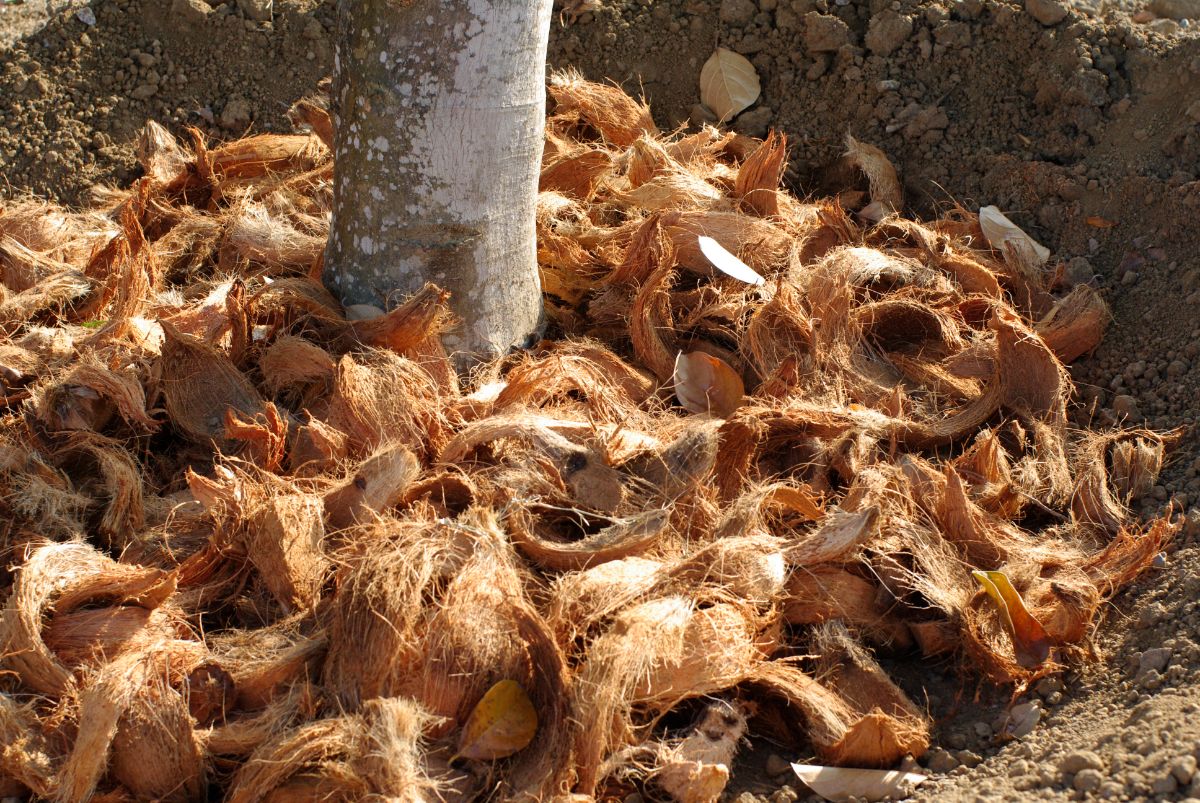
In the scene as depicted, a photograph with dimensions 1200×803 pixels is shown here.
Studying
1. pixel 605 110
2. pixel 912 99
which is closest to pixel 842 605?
pixel 605 110

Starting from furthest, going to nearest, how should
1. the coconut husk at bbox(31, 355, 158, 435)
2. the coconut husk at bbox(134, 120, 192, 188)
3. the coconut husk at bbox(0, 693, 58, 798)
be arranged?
1. the coconut husk at bbox(134, 120, 192, 188)
2. the coconut husk at bbox(31, 355, 158, 435)
3. the coconut husk at bbox(0, 693, 58, 798)

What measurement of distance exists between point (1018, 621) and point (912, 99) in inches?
81.0

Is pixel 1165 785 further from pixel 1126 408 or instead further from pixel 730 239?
pixel 730 239

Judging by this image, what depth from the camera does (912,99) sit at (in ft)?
11.3

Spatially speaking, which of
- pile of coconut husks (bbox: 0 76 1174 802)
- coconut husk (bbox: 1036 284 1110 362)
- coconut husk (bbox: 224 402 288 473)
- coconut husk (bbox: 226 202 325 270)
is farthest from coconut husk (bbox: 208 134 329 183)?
coconut husk (bbox: 1036 284 1110 362)

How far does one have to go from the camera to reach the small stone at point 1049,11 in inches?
130

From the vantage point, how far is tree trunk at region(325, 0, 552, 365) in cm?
224

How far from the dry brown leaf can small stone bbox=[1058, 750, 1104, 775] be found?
2.50 meters

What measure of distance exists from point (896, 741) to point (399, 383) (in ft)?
3.93

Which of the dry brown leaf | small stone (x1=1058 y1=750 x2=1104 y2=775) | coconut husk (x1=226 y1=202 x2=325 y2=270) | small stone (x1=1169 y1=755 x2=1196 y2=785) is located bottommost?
small stone (x1=1058 y1=750 x2=1104 y2=775)

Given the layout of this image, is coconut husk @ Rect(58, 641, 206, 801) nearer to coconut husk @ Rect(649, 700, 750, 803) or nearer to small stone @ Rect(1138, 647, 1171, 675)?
coconut husk @ Rect(649, 700, 750, 803)

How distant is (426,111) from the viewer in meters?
2.28

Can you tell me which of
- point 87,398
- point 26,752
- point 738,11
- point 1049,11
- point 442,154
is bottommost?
point 26,752

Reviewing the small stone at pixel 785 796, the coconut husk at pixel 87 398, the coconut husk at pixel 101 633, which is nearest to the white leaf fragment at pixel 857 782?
the small stone at pixel 785 796
